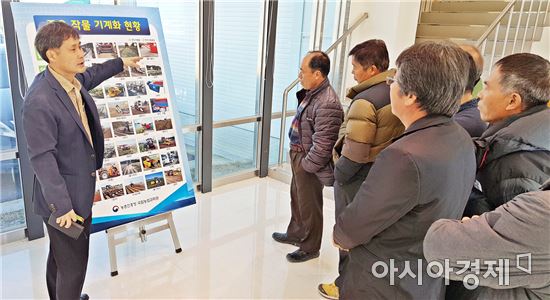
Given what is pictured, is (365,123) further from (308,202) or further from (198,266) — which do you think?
(198,266)

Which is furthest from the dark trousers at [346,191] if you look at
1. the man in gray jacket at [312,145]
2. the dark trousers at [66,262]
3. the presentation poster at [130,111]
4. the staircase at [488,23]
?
the staircase at [488,23]

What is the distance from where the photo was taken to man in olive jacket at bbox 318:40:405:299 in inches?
69.6

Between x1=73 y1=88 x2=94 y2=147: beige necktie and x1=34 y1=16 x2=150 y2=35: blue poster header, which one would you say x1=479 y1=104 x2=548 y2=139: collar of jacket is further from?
x1=34 y1=16 x2=150 y2=35: blue poster header

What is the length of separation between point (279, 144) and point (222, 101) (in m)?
0.83

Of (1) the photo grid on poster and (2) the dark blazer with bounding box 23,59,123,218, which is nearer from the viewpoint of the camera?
(2) the dark blazer with bounding box 23,59,123,218

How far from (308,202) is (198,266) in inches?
34.6

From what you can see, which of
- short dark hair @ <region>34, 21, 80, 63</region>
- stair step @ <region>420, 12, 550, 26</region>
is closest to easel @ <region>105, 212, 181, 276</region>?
short dark hair @ <region>34, 21, 80, 63</region>

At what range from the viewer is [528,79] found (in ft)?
4.06

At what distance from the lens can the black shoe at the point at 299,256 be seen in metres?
2.71

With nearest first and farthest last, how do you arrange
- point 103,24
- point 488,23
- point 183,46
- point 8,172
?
point 103,24
point 8,172
point 183,46
point 488,23

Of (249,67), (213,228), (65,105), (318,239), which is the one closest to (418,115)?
(65,105)

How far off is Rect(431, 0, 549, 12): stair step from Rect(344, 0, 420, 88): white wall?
0.70 metres

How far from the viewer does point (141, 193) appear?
2.47 m

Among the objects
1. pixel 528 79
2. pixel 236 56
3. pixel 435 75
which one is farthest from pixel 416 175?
pixel 236 56
